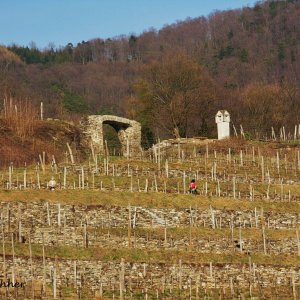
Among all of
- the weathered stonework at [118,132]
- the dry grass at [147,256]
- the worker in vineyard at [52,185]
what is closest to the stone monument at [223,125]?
the weathered stonework at [118,132]

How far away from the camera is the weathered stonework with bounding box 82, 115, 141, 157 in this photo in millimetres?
54500

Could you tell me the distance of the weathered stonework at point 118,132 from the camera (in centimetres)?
5450

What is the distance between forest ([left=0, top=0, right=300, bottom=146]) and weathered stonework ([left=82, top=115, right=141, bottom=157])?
373 centimetres

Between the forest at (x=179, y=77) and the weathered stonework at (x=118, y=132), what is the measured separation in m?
3.73

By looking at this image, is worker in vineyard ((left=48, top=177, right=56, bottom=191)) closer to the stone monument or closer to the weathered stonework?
the weathered stonework

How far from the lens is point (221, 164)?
44438mm

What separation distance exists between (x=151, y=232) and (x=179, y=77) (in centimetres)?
3440

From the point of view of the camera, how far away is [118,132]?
57.8 metres

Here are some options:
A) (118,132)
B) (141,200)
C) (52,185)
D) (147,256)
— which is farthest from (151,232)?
(118,132)

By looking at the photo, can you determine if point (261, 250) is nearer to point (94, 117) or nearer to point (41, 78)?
point (94, 117)

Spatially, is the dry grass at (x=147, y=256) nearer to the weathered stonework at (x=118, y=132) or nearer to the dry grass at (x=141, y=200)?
the dry grass at (x=141, y=200)

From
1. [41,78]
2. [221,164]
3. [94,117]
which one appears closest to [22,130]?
[94,117]

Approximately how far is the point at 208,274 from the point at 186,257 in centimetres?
185

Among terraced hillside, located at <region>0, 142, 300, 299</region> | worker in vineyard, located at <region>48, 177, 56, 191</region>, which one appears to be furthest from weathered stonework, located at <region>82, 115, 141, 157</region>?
worker in vineyard, located at <region>48, 177, 56, 191</region>
